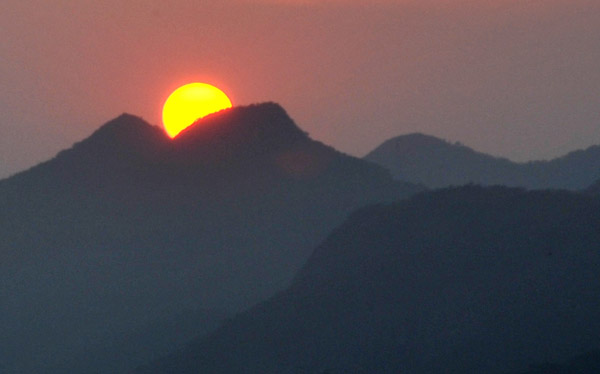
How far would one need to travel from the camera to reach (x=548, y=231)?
8388 cm

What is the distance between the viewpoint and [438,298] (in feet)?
266

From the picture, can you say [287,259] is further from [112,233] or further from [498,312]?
[498,312]

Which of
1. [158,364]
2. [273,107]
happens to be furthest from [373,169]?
[158,364]

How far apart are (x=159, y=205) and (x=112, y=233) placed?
674 cm

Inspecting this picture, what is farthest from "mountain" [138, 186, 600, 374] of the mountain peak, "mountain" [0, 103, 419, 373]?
the mountain peak

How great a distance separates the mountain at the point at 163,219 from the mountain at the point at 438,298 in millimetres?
33144

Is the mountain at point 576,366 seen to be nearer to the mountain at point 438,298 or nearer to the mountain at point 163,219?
the mountain at point 438,298

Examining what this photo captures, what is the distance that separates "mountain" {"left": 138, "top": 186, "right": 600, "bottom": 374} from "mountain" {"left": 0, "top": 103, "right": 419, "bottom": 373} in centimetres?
3314

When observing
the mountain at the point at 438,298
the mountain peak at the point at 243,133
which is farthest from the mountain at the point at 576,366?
the mountain peak at the point at 243,133

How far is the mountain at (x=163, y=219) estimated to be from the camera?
440 ft

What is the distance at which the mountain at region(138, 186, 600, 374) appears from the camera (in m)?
73.2

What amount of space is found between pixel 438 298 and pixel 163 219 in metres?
76.4

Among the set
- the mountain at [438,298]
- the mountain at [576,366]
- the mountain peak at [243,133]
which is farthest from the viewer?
the mountain peak at [243,133]

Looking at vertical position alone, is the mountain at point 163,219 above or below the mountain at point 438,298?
above
